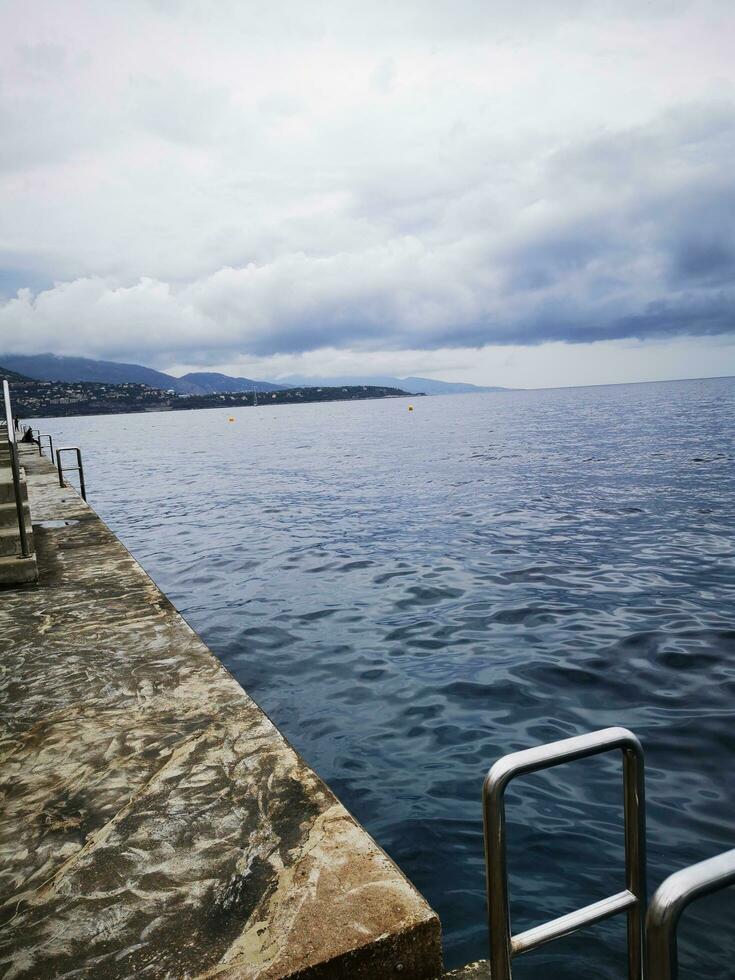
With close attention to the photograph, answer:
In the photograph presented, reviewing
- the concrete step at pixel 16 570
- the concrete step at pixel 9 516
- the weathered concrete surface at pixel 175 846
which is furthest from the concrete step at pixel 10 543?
the weathered concrete surface at pixel 175 846

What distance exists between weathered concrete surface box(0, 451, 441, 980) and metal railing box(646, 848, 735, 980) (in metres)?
1.29

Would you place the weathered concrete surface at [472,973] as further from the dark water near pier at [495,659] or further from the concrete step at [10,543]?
the concrete step at [10,543]

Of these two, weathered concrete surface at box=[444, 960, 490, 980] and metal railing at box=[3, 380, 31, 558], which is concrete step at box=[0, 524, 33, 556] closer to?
metal railing at box=[3, 380, 31, 558]

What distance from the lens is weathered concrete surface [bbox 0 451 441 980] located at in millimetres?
2240

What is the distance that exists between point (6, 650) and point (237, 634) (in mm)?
3716

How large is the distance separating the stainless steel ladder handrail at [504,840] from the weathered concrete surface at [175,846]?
1.92ft

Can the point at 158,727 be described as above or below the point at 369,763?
above

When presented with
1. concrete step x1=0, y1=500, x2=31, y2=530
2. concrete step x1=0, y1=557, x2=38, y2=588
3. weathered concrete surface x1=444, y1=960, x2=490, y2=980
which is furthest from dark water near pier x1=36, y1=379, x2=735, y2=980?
concrete step x1=0, y1=500, x2=31, y2=530

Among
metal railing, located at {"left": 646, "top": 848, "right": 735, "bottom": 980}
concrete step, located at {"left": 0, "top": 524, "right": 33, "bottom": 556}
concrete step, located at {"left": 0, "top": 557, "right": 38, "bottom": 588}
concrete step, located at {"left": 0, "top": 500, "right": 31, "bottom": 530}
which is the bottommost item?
concrete step, located at {"left": 0, "top": 557, "right": 38, "bottom": 588}

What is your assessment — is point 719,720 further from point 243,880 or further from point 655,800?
point 243,880

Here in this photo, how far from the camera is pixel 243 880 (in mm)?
2570

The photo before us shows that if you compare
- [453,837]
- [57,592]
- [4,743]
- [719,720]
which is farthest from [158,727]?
[719,720]

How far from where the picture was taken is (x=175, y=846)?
2.80 metres

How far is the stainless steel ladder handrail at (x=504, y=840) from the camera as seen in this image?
179cm
